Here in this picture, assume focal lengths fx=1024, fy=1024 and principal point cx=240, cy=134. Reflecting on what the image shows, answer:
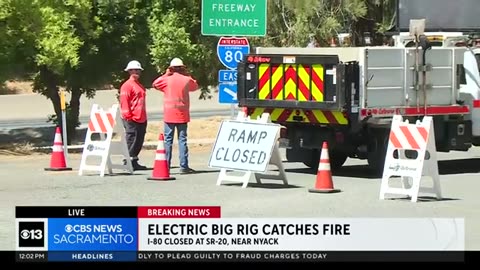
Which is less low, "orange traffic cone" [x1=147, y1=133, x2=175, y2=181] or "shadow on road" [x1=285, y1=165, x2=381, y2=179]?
"orange traffic cone" [x1=147, y1=133, x2=175, y2=181]

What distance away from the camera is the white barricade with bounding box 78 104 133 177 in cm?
1588

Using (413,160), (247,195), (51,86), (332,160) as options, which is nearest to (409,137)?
(413,160)

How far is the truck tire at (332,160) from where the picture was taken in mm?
17172

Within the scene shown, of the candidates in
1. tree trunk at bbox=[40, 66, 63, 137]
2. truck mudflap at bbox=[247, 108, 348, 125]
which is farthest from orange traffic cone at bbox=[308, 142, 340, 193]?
tree trunk at bbox=[40, 66, 63, 137]

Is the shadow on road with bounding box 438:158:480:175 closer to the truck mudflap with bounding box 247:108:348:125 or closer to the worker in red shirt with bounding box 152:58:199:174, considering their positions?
the truck mudflap with bounding box 247:108:348:125

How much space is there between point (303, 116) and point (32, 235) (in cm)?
778

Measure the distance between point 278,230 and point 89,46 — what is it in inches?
590

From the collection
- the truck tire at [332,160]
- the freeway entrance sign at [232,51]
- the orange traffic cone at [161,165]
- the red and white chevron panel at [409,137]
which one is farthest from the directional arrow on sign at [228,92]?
the red and white chevron panel at [409,137]

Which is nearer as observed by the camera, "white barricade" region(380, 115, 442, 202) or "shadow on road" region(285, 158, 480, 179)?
"white barricade" region(380, 115, 442, 202)

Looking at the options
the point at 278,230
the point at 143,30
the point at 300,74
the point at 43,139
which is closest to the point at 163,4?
the point at 143,30

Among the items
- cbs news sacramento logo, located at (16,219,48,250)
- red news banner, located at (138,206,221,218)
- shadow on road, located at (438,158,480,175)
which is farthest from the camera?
shadow on road, located at (438,158,480,175)

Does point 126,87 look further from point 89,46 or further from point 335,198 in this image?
point 89,46

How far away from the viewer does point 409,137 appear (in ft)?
43.8

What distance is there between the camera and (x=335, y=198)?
43.5 feet
